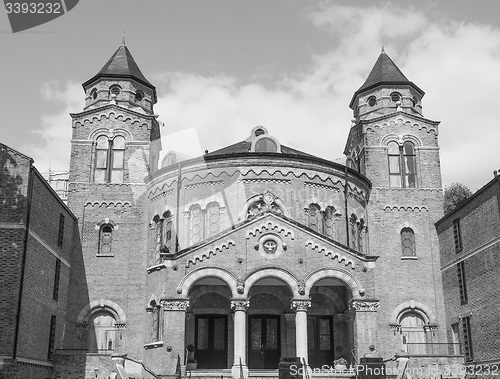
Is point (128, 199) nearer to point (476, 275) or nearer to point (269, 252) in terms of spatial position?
point (269, 252)

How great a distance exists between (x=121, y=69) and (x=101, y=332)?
16.0 metres

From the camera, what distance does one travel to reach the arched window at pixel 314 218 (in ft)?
108

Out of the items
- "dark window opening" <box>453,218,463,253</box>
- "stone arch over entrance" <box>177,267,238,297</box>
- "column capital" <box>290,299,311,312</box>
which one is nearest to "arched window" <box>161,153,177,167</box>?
"stone arch over entrance" <box>177,267,238,297</box>

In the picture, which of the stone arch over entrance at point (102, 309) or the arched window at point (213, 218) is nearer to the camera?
the arched window at point (213, 218)

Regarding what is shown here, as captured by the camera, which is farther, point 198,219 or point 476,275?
point 198,219

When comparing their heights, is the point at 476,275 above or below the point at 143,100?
below

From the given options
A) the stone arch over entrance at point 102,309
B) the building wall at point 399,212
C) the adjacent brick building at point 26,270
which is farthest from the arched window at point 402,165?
the adjacent brick building at point 26,270

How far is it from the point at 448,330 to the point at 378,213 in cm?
737

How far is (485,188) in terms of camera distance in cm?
2866

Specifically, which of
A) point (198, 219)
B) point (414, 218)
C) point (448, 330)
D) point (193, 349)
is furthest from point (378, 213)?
point (193, 349)

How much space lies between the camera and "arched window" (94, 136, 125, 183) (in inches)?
1430

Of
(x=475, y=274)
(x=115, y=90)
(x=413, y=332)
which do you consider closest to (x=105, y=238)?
(x=115, y=90)

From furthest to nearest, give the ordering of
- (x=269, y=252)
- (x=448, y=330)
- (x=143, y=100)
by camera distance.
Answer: (x=143, y=100) < (x=448, y=330) < (x=269, y=252)

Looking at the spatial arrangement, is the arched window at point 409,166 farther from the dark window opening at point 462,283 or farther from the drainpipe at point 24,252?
the drainpipe at point 24,252
